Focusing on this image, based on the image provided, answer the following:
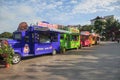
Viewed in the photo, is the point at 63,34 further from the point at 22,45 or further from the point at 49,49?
the point at 22,45

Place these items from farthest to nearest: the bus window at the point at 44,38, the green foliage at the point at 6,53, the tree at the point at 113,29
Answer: the tree at the point at 113,29
the bus window at the point at 44,38
the green foliage at the point at 6,53

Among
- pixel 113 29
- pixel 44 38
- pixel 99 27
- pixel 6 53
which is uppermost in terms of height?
pixel 99 27

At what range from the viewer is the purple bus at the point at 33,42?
16.1m

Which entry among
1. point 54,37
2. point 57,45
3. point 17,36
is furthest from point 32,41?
point 57,45

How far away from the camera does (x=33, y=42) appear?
18.1 metres

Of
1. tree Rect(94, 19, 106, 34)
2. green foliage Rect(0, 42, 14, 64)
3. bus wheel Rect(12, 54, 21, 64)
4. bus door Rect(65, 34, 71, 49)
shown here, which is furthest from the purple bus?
tree Rect(94, 19, 106, 34)

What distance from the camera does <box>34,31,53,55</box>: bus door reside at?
18.4 m

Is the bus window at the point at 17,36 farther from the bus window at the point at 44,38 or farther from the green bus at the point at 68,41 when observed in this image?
the green bus at the point at 68,41

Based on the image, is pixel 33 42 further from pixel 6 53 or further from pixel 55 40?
pixel 6 53

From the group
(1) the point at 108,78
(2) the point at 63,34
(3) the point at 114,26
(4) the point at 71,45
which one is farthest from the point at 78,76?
(3) the point at 114,26

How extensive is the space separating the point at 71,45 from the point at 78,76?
17.6 meters

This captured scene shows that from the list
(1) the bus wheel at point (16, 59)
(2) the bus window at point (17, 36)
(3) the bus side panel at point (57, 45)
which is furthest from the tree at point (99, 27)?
(1) the bus wheel at point (16, 59)

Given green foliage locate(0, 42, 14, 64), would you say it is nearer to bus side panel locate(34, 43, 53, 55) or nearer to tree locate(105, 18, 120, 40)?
bus side panel locate(34, 43, 53, 55)

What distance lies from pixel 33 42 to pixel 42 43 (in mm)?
1323
